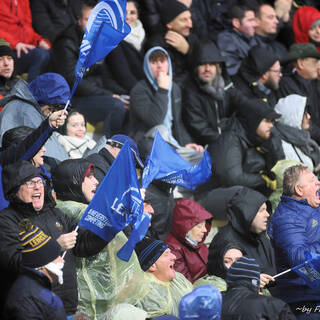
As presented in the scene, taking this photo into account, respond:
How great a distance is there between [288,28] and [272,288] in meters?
6.21

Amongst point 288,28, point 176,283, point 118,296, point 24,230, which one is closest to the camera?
point 24,230

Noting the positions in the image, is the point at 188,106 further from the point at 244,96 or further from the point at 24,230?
the point at 24,230

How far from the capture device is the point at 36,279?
5328 mm

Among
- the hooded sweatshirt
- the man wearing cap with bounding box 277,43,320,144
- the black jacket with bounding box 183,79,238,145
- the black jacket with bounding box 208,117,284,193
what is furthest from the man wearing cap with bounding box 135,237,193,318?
the man wearing cap with bounding box 277,43,320,144

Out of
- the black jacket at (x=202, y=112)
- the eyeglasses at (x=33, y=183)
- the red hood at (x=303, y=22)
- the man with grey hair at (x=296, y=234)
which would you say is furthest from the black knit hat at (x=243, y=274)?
the red hood at (x=303, y=22)

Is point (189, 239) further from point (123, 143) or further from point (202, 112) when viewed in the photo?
point (202, 112)

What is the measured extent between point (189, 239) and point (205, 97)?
2.44m

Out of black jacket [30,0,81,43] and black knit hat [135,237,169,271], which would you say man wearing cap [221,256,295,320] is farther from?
black jacket [30,0,81,43]

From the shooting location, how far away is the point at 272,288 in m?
7.50

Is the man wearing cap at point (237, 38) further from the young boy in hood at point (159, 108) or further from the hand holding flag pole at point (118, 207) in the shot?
the hand holding flag pole at point (118, 207)

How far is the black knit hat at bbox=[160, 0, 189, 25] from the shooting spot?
10117mm

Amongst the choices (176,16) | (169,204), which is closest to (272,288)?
(169,204)

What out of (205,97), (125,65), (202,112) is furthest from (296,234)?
(125,65)

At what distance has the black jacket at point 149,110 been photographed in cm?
906
